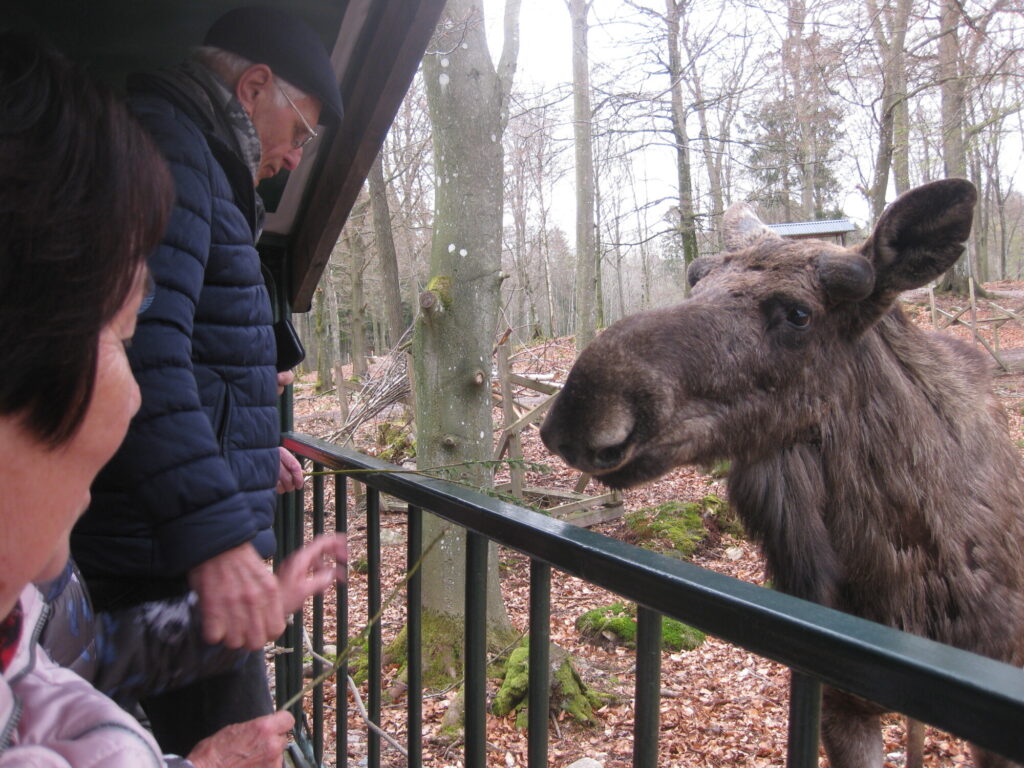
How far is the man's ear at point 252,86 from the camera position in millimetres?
1874

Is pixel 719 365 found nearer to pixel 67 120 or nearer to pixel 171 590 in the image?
pixel 171 590

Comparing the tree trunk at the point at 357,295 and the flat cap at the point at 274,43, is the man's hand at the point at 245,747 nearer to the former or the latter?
the flat cap at the point at 274,43

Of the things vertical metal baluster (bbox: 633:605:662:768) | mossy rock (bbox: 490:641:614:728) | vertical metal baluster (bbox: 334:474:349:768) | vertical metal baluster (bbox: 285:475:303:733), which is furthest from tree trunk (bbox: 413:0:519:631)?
vertical metal baluster (bbox: 633:605:662:768)

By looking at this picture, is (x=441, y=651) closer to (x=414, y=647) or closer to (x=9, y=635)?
(x=414, y=647)

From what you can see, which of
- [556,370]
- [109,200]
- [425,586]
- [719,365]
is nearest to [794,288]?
[719,365]

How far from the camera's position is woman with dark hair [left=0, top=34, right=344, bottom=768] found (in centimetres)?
71

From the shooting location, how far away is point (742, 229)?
10.9 ft

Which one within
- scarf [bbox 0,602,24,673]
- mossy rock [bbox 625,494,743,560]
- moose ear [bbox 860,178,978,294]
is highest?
moose ear [bbox 860,178,978,294]

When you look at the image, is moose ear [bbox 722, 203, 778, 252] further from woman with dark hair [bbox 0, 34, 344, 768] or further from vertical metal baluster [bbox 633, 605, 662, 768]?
woman with dark hair [bbox 0, 34, 344, 768]

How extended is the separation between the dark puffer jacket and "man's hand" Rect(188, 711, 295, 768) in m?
0.31

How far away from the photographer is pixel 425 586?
550 centimetres

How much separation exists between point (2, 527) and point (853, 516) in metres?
2.39

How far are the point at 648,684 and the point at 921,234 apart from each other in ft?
6.47

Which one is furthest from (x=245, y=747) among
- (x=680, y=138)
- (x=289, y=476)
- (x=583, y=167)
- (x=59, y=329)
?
(x=680, y=138)
